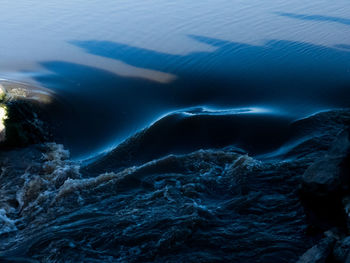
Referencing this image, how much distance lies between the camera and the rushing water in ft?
18.5

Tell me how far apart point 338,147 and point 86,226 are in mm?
3745

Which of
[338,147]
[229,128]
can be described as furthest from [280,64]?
[338,147]

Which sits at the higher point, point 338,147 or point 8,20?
point 8,20

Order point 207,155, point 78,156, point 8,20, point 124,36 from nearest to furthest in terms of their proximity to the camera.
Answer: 1. point 207,155
2. point 78,156
3. point 124,36
4. point 8,20

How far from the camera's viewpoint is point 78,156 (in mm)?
8375

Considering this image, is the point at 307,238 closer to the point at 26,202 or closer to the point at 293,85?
the point at 26,202

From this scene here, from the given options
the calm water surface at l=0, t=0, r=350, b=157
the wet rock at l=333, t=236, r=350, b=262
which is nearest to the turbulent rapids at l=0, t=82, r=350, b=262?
the wet rock at l=333, t=236, r=350, b=262

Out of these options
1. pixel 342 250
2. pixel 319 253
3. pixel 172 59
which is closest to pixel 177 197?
pixel 319 253

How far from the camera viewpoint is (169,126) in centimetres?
872

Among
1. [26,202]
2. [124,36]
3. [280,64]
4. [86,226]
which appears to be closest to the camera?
[86,226]

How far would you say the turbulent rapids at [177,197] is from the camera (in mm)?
5336

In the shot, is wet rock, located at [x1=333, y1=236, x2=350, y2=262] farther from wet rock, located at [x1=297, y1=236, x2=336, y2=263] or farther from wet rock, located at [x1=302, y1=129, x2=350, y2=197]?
wet rock, located at [x1=302, y1=129, x2=350, y2=197]

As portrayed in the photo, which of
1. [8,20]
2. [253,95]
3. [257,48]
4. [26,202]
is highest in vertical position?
[8,20]

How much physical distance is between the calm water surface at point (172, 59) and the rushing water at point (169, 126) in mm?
52
